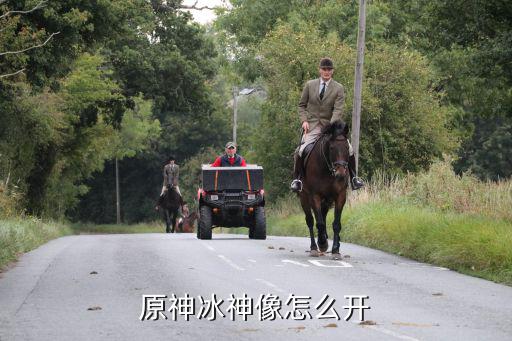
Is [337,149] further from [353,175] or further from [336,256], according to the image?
[336,256]

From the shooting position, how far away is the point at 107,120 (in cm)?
4662

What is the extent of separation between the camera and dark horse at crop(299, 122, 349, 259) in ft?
56.6

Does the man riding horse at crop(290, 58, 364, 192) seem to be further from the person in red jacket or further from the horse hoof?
the person in red jacket

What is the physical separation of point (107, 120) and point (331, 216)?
65.2ft

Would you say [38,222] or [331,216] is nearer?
[331,216]

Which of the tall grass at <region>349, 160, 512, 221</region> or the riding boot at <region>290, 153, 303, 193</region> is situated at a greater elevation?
the riding boot at <region>290, 153, 303, 193</region>

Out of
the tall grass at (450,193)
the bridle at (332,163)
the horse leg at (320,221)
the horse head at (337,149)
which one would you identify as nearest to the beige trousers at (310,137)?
the bridle at (332,163)

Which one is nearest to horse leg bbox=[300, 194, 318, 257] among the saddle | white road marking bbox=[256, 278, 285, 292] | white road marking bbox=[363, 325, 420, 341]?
the saddle

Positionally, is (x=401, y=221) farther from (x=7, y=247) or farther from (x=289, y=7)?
(x=289, y=7)

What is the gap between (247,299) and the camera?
38.7 feet

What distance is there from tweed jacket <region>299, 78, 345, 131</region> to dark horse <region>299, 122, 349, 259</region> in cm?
36

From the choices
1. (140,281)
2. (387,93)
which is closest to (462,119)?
(387,93)

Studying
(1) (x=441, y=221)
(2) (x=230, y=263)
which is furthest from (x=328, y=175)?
(1) (x=441, y=221)

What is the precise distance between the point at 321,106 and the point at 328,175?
1.17m
